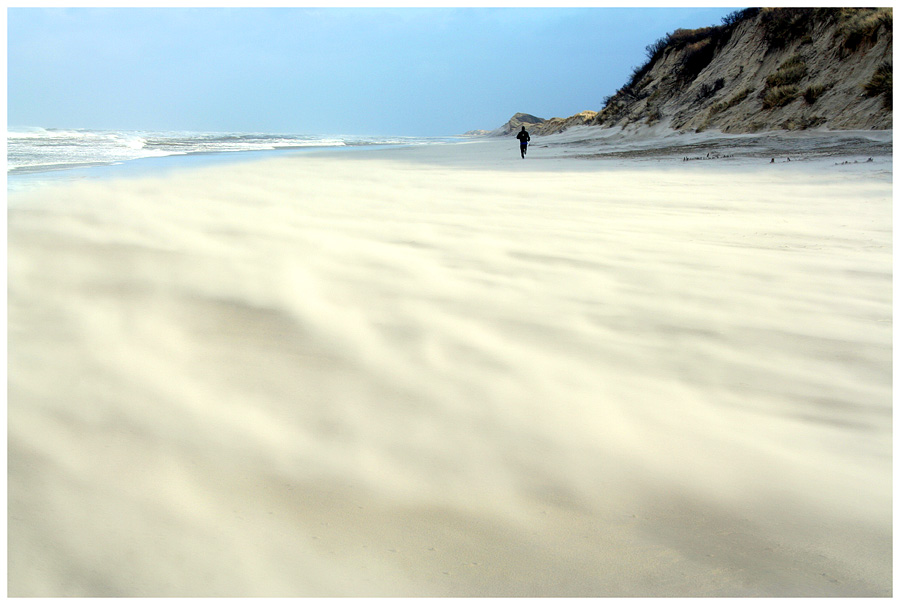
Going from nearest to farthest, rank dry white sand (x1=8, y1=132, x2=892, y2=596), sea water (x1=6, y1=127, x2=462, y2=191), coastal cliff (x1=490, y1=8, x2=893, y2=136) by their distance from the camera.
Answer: dry white sand (x1=8, y1=132, x2=892, y2=596) < sea water (x1=6, y1=127, x2=462, y2=191) < coastal cliff (x1=490, y1=8, x2=893, y2=136)

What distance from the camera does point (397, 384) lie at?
160 centimetres

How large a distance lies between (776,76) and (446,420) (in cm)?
1601

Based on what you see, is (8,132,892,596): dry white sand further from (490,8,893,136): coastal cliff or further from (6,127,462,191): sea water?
(490,8,893,136): coastal cliff

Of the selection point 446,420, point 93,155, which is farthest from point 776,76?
point 446,420

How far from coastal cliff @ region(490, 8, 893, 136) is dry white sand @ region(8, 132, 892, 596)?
36.5 feet

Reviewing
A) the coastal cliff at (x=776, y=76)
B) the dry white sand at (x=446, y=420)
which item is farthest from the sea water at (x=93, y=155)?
the coastal cliff at (x=776, y=76)

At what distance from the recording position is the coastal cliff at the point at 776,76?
11.8 meters

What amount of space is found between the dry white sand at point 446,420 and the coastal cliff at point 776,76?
11.1 m

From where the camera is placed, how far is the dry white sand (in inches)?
41.6

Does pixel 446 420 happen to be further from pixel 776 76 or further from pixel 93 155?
pixel 776 76

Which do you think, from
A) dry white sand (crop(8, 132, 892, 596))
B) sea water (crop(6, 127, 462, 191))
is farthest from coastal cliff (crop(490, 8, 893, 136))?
sea water (crop(6, 127, 462, 191))

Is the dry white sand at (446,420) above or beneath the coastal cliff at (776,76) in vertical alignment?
beneath

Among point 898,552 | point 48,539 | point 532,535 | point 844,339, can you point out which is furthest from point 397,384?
point 844,339

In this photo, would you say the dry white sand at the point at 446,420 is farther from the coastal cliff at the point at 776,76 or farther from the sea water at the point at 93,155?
the coastal cliff at the point at 776,76
